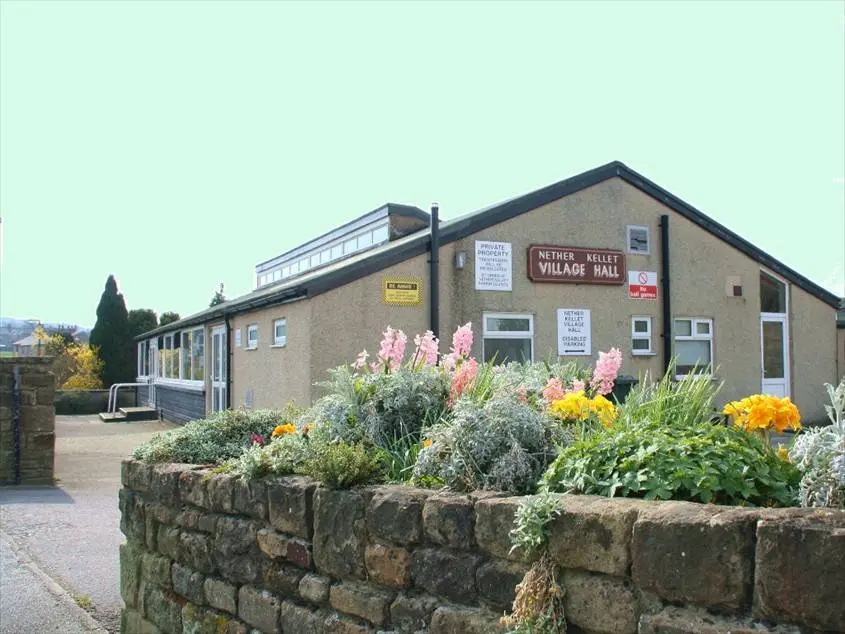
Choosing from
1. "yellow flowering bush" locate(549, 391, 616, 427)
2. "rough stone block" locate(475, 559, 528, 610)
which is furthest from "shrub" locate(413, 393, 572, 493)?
"rough stone block" locate(475, 559, 528, 610)

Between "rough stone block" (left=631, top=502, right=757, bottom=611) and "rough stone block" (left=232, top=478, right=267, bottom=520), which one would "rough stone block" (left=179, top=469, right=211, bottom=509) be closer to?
"rough stone block" (left=232, top=478, right=267, bottom=520)

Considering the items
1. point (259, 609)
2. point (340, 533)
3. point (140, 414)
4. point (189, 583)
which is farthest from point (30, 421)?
point (140, 414)

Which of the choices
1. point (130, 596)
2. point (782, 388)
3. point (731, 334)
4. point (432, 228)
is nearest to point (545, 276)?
point (432, 228)

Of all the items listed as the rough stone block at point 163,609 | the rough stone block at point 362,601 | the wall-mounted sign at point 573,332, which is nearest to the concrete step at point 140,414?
the wall-mounted sign at point 573,332

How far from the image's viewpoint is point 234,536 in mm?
4719

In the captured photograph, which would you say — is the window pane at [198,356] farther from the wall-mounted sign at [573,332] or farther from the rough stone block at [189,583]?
the rough stone block at [189,583]

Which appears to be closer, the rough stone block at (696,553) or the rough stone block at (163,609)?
the rough stone block at (696,553)

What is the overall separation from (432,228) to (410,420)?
37.2 ft

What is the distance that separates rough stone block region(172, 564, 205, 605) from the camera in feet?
16.7

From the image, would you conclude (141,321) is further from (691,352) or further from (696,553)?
(696,553)

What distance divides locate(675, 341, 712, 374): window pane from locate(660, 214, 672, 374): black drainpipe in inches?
17.3

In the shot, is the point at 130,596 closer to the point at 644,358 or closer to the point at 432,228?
the point at 432,228

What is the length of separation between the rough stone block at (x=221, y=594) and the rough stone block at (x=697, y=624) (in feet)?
8.95

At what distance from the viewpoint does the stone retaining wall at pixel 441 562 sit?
2.38 meters
